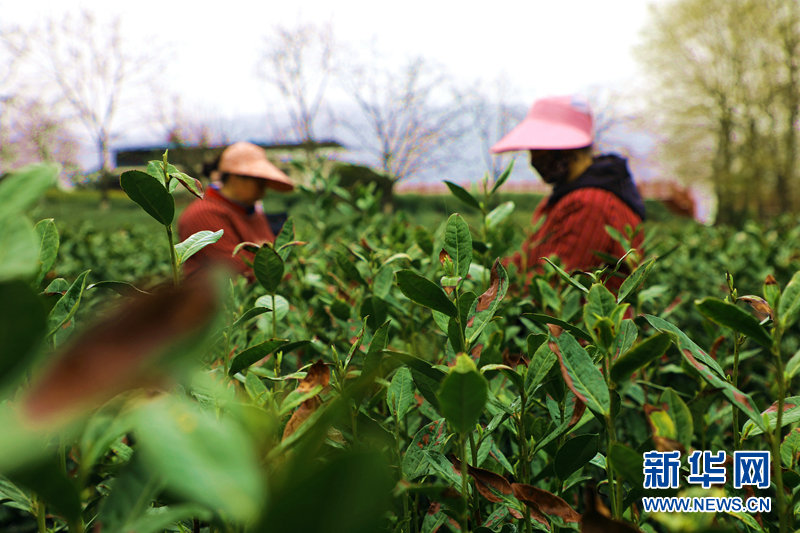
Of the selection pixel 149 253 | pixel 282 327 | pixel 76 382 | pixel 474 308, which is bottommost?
pixel 149 253

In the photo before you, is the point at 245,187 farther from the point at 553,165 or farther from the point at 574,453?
the point at 574,453

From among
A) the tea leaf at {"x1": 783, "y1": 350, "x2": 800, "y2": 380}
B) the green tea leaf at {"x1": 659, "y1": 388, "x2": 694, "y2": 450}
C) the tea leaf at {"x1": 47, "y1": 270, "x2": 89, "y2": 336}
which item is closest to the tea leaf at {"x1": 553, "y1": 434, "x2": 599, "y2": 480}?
the green tea leaf at {"x1": 659, "y1": 388, "x2": 694, "y2": 450}

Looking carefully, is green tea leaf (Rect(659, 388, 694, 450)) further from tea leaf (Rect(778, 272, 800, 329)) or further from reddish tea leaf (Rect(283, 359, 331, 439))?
reddish tea leaf (Rect(283, 359, 331, 439))

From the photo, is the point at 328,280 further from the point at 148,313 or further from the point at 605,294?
the point at 148,313

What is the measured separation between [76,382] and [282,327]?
1.11 meters

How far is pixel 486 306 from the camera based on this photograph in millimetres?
705

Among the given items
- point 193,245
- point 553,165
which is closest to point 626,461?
point 193,245

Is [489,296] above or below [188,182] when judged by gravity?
below

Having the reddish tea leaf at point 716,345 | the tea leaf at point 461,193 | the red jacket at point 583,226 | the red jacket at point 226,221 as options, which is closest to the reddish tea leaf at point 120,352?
the tea leaf at point 461,193

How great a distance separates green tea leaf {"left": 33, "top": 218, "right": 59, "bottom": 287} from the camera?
2.12 ft

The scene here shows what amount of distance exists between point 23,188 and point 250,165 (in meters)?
3.29

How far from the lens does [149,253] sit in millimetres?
3863

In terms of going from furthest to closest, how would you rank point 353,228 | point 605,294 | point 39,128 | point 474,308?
point 39,128
point 353,228
point 474,308
point 605,294

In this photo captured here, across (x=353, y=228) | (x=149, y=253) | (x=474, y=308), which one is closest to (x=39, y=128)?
(x=149, y=253)
